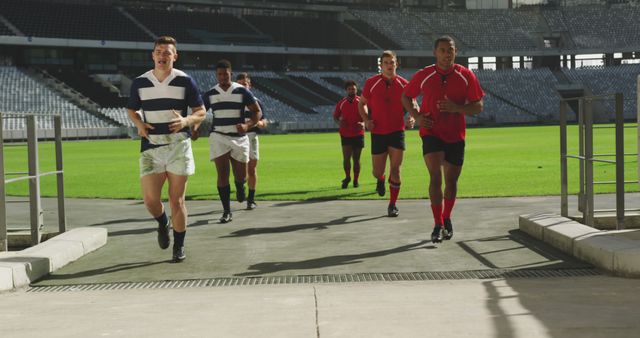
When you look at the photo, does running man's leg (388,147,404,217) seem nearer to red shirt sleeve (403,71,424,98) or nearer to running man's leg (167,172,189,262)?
red shirt sleeve (403,71,424,98)

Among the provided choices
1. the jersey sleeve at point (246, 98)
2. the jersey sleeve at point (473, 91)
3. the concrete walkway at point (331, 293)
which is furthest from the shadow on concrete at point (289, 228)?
the jersey sleeve at point (473, 91)

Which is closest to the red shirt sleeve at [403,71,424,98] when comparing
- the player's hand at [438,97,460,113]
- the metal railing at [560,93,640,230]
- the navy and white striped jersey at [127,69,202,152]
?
the player's hand at [438,97,460,113]

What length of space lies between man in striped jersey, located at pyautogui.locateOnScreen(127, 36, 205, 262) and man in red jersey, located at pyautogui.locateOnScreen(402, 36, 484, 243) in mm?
2252

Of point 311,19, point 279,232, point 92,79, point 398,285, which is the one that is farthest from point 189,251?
point 311,19

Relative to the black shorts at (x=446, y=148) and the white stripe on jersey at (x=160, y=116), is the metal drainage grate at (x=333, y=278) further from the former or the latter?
the black shorts at (x=446, y=148)

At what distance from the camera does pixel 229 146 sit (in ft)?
33.3

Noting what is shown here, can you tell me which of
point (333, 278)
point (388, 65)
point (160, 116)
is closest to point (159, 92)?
point (160, 116)

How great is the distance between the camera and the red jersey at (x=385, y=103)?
10.4 m

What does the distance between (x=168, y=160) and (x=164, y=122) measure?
0.34 m

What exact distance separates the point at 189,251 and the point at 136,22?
6306cm

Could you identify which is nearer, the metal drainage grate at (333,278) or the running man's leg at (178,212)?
the metal drainage grate at (333,278)

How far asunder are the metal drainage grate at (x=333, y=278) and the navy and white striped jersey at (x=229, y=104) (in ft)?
13.6

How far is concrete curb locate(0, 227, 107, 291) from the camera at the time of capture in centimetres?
607

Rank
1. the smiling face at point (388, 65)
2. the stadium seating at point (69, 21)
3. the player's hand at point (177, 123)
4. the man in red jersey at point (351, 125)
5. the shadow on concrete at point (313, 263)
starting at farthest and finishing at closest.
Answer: the stadium seating at point (69, 21), the man in red jersey at point (351, 125), the smiling face at point (388, 65), the player's hand at point (177, 123), the shadow on concrete at point (313, 263)
